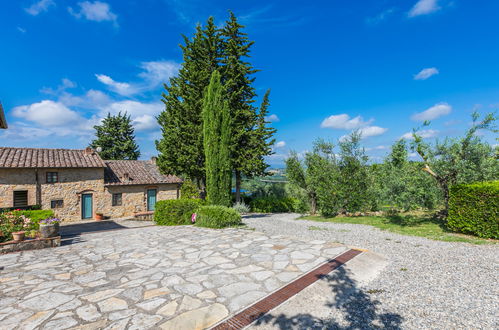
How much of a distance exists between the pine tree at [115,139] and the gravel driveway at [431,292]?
113ft

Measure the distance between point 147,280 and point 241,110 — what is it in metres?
14.9

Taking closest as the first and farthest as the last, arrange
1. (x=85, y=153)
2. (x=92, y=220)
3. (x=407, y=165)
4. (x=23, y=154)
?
→ (x=407, y=165) → (x=23, y=154) → (x=92, y=220) → (x=85, y=153)

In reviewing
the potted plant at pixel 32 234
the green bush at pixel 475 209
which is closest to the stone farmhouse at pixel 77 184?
the potted plant at pixel 32 234

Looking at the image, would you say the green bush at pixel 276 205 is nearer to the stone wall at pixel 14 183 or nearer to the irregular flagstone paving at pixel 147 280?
the irregular flagstone paving at pixel 147 280

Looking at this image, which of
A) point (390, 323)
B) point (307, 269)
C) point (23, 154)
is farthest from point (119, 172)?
point (390, 323)

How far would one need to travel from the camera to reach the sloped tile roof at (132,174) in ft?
67.7

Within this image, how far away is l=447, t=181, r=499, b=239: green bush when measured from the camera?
7762mm

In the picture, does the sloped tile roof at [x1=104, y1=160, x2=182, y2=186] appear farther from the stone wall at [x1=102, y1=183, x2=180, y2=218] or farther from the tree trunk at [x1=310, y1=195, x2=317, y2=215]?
the tree trunk at [x1=310, y1=195, x2=317, y2=215]

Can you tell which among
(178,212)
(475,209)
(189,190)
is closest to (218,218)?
(178,212)

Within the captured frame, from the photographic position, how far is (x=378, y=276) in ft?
16.3

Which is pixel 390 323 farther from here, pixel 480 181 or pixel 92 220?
pixel 92 220

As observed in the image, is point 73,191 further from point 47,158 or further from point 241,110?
point 241,110

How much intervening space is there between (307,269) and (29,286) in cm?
552

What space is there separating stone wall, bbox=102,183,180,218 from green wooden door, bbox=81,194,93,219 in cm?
96
